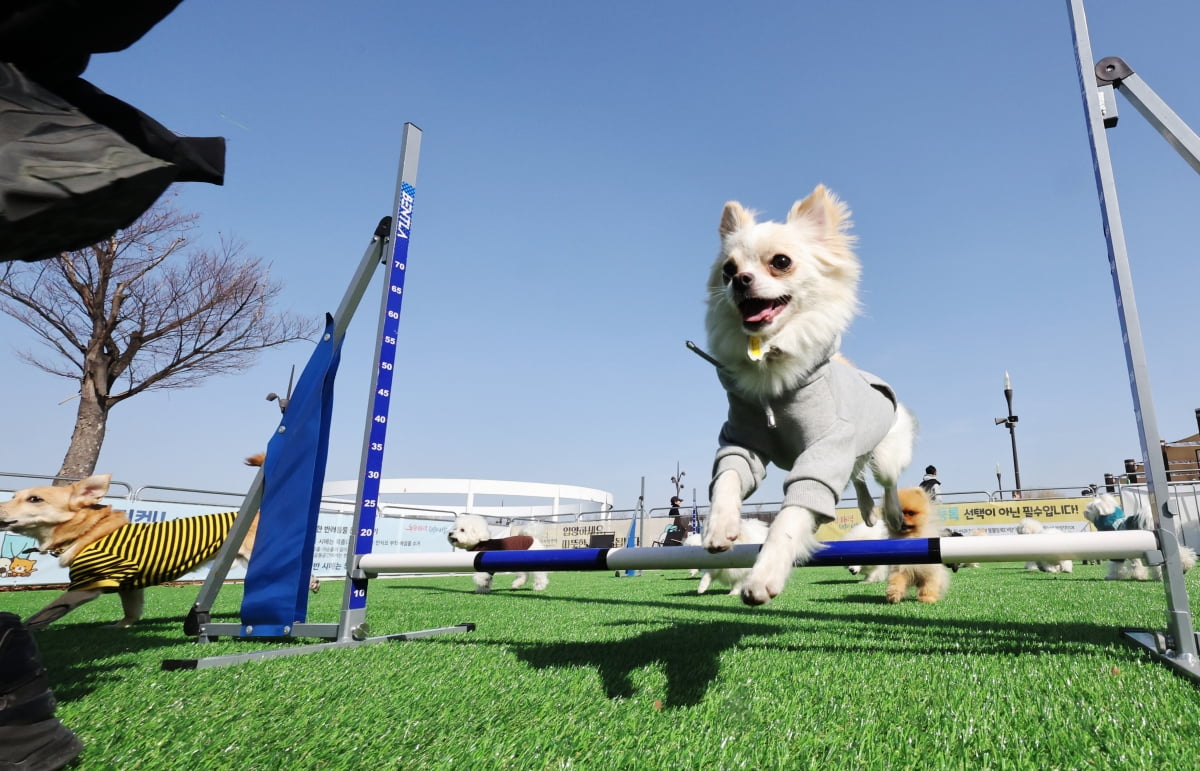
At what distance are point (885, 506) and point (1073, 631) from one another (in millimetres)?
1125

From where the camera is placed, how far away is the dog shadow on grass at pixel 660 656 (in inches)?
85.2

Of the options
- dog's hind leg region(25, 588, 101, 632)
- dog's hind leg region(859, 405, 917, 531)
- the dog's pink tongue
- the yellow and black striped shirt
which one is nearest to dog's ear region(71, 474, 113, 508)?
the yellow and black striped shirt

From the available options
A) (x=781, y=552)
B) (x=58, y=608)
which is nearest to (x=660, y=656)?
(x=781, y=552)

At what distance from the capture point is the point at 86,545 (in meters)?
5.18

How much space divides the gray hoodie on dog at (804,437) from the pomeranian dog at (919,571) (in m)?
3.25

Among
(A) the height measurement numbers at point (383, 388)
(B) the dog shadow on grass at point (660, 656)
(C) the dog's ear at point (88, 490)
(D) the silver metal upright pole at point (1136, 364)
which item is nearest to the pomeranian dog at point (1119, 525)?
(D) the silver metal upright pole at point (1136, 364)

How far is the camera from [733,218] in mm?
3006

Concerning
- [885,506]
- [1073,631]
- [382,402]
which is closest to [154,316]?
[382,402]

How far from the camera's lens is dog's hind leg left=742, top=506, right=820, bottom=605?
72.6 inches

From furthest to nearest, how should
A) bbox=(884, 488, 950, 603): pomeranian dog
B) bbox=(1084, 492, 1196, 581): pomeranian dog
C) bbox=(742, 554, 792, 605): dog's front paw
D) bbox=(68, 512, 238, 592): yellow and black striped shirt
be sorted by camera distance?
bbox=(1084, 492, 1196, 581): pomeranian dog < bbox=(884, 488, 950, 603): pomeranian dog < bbox=(68, 512, 238, 592): yellow and black striped shirt < bbox=(742, 554, 792, 605): dog's front paw

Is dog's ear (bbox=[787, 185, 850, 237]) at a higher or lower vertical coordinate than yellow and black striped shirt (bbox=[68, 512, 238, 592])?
higher

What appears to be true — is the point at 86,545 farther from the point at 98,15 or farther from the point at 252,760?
the point at 98,15

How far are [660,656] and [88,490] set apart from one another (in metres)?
5.48

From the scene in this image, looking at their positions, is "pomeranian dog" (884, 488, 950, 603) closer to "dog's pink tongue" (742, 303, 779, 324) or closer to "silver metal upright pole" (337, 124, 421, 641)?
"dog's pink tongue" (742, 303, 779, 324)
